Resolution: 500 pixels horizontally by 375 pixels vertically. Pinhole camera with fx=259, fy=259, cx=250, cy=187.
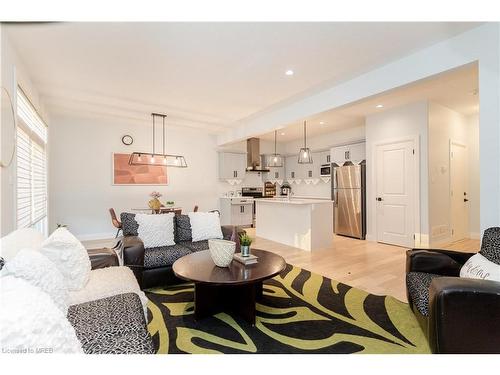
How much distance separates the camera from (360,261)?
4.00 metres

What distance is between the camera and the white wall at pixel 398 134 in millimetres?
4562

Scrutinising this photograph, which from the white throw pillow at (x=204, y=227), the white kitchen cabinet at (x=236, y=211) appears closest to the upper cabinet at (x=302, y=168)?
the white kitchen cabinet at (x=236, y=211)

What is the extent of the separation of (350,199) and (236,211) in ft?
10.1

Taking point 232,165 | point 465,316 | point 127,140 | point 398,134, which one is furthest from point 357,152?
point 127,140

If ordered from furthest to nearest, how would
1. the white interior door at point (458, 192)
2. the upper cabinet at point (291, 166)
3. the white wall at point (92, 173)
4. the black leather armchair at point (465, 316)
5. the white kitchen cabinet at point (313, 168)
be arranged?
the upper cabinet at point (291, 166) → the white kitchen cabinet at point (313, 168) → the white wall at point (92, 173) → the white interior door at point (458, 192) → the black leather armchair at point (465, 316)

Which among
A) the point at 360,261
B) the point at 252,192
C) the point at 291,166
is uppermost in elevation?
the point at 291,166

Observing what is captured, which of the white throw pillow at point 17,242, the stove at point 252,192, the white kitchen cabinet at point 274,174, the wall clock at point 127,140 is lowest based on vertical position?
the white throw pillow at point 17,242

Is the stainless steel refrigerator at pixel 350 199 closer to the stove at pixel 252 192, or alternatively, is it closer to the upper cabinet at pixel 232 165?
the stove at pixel 252 192

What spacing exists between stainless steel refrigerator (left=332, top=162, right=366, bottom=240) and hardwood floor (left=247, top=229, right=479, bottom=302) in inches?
15.3

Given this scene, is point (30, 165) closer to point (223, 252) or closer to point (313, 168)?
point (223, 252)

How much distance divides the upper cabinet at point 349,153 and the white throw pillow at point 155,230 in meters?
4.63

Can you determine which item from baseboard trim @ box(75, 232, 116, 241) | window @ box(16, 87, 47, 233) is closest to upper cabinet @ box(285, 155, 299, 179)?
baseboard trim @ box(75, 232, 116, 241)

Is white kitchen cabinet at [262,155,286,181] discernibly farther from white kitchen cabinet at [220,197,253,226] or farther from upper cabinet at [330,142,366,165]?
upper cabinet at [330,142,366,165]
